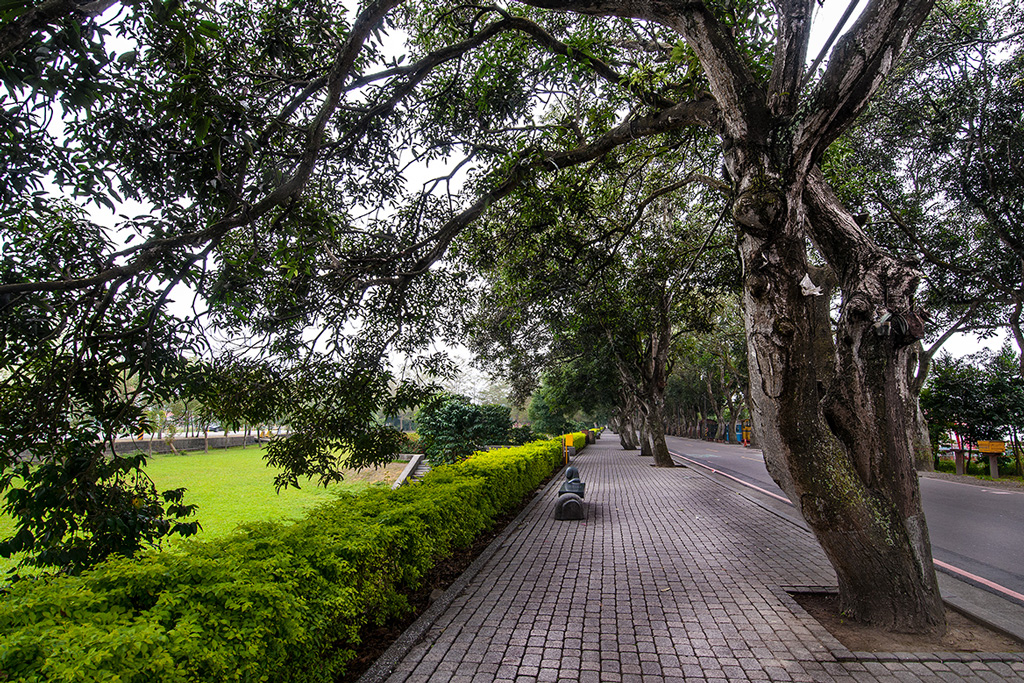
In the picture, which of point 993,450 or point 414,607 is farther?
point 993,450

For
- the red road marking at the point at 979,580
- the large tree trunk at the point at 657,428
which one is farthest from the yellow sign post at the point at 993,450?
the red road marking at the point at 979,580

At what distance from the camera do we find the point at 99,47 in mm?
2662

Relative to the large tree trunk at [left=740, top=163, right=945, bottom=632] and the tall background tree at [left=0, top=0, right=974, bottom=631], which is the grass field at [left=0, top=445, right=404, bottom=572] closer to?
the tall background tree at [left=0, top=0, right=974, bottom=631]

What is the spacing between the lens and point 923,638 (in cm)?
409

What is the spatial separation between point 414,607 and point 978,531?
30.9 feet

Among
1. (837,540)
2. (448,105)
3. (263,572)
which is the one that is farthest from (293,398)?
(837,540)

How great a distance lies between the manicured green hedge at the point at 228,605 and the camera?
2037 millimetres

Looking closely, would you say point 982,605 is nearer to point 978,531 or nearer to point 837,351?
point 837,351

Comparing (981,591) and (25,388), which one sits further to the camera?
(981,591)

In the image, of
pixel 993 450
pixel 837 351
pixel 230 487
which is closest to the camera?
pixel 837 351

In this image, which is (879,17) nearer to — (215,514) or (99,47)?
(99,47)

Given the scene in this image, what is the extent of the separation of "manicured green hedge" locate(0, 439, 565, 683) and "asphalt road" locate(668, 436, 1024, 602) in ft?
21.5

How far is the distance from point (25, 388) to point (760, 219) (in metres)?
5.67

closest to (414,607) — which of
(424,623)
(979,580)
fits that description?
(424,623)
